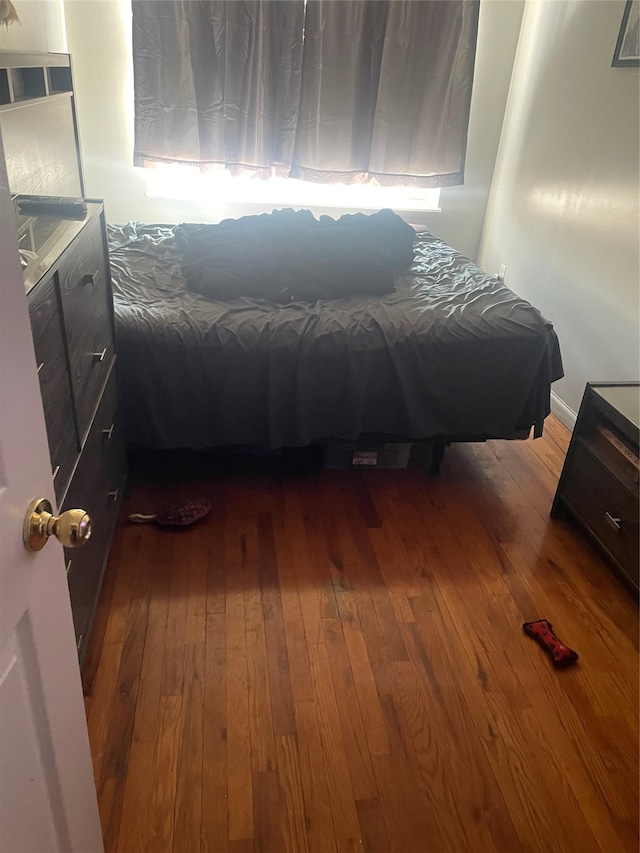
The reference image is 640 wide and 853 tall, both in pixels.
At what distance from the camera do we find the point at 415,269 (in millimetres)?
2881

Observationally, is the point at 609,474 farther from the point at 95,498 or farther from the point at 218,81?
the point at 218,81

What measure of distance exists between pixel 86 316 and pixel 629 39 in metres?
2.52

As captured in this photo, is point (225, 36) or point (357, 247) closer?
point (357, 247)

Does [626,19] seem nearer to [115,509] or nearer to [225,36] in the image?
[225,36]

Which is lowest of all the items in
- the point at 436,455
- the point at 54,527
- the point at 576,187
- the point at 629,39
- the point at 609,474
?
the point at 436,455

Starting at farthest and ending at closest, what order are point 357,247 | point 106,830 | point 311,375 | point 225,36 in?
point 225,36
point 357,247
point 311,375
point 106,830

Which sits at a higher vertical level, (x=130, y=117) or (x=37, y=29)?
(x=37, y=29)

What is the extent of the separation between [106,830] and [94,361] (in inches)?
44.6

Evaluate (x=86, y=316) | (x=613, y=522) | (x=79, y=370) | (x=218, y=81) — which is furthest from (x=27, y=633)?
(x=218, y=81)

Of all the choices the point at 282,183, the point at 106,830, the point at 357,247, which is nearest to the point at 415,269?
the point at 357,247

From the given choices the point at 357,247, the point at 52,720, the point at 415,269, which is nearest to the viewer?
the point at 52,720

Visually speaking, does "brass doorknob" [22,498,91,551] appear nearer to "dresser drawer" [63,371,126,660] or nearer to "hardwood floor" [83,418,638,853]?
"dresser drawer" [63,371,126,660]

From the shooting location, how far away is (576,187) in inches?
119

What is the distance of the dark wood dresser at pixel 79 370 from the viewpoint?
1319 millimetres
